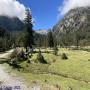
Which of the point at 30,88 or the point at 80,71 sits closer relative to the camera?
the point at 30,88

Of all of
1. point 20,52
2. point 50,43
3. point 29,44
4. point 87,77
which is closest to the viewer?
point 87,77

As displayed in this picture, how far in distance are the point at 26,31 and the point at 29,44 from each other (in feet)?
18.7

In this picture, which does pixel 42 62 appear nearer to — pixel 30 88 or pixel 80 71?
pixel 80 71

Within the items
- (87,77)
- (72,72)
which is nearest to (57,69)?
(72,72)

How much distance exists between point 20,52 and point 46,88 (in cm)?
4677

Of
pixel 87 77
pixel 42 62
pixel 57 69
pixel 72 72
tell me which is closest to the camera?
pixel 87 77

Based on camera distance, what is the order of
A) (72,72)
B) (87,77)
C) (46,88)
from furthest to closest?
(72,72) → (87,77) → (46,88)

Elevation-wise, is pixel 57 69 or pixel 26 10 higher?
pixel 26 10

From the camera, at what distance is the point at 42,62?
6122cm

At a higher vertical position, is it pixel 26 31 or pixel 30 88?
pixel 26 31

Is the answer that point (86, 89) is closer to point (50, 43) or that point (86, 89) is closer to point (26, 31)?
point (26, 31)

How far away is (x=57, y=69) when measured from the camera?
50.8m

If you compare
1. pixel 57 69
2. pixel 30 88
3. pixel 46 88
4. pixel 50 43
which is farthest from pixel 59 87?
pixel 50 43

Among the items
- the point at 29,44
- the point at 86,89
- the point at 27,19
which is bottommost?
the point at 86,89
